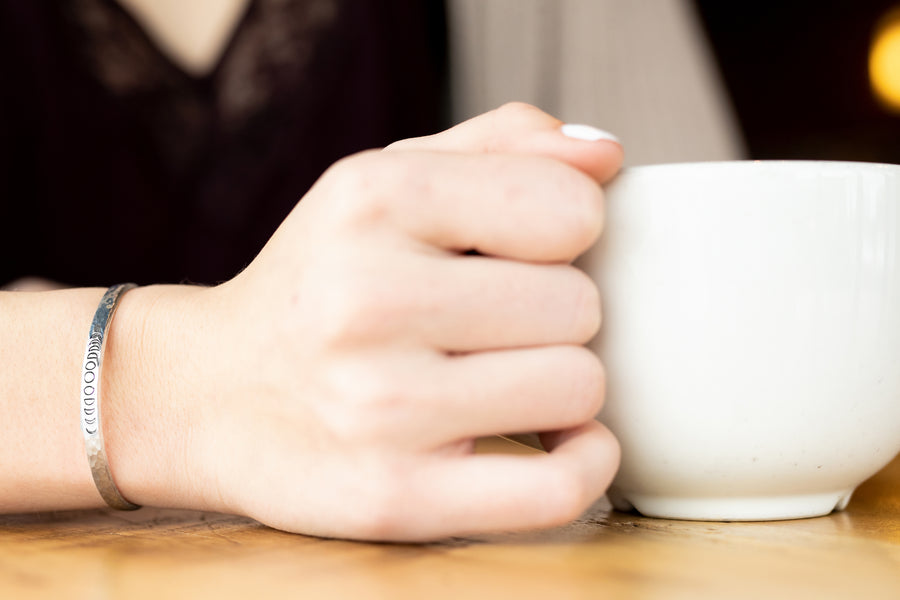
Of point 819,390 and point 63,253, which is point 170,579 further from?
point 63,253

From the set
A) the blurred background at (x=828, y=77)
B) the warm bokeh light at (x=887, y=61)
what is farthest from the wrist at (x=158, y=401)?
the warm bokeh light at (x=887, y=61)

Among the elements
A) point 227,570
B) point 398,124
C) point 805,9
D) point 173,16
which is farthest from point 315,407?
point 805,9

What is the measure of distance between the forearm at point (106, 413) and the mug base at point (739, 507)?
0.26 meters

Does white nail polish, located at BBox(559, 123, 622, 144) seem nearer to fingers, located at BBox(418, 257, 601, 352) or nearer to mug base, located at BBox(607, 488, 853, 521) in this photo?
fingers, located at BBox(418, 257, 601, 352)

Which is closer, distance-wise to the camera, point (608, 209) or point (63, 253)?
point (608, 209)

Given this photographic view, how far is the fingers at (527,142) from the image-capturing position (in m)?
0.38

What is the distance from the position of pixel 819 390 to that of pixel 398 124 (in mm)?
1223

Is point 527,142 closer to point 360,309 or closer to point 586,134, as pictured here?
point 586,134

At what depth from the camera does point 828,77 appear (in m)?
2.43

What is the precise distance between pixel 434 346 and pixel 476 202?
71 millimetres

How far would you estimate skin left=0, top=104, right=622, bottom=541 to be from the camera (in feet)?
1.15

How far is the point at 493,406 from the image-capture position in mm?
354

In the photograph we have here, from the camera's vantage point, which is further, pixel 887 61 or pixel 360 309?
pixel 887 61

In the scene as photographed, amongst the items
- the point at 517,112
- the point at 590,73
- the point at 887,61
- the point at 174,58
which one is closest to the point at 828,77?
the point at 887,61
